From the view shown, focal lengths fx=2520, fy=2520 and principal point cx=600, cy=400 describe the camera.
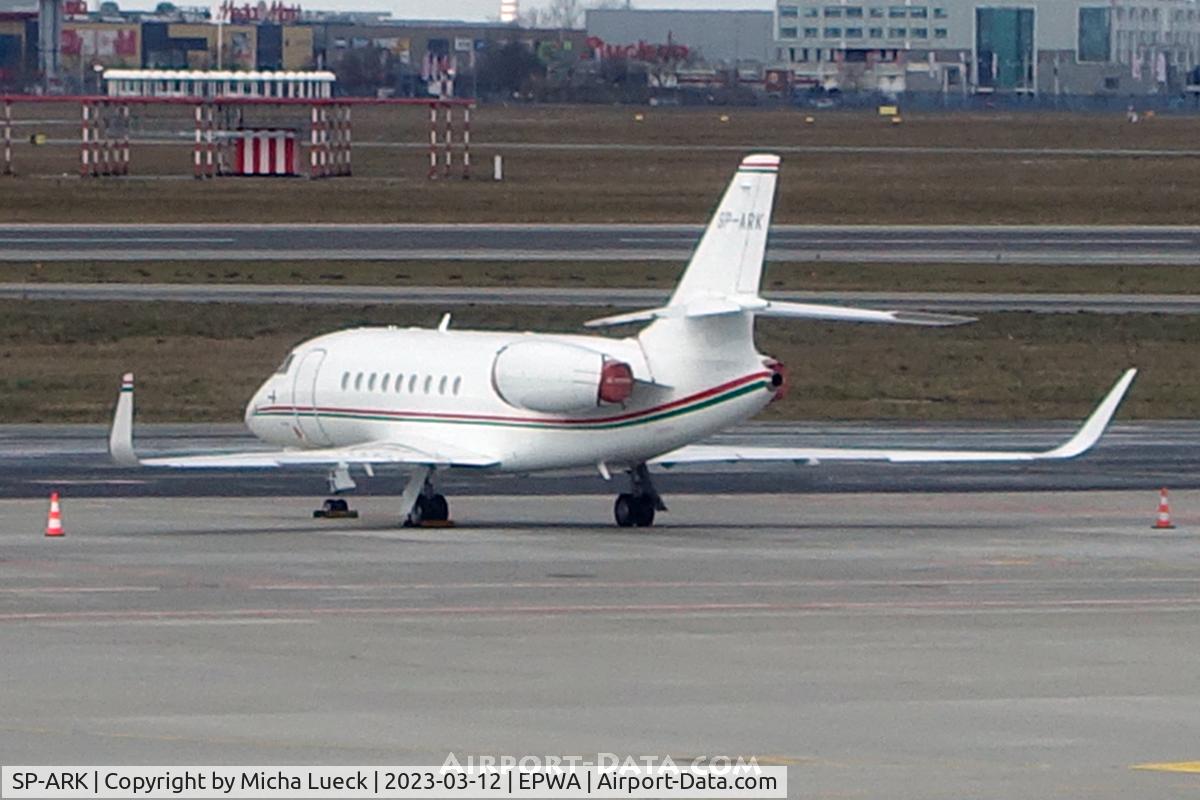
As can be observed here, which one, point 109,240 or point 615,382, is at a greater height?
point 615,382

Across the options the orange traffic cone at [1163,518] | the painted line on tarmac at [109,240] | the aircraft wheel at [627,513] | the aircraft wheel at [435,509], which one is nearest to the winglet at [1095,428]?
the orange traffic cone at [1163,518]

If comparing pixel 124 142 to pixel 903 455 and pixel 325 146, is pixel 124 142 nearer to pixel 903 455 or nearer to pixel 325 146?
pixel 325 146

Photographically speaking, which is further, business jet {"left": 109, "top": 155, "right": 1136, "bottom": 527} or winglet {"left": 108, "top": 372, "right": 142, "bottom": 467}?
business jet {"left": 109, "top": 155, "right": 1136, "bottom": 527}

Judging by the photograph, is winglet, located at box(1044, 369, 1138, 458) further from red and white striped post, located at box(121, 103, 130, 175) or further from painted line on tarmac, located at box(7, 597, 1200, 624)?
red and white striped post, located at box(121, 103, 130, 175)

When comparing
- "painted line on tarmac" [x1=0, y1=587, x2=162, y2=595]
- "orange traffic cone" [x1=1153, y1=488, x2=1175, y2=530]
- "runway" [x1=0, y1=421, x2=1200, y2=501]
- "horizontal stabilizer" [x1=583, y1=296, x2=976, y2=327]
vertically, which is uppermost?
"horizontal stabilizer" [x1=583, y1=296, x2=976, y2=327]

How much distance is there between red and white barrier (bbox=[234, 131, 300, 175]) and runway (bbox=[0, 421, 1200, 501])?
7702 centimetres

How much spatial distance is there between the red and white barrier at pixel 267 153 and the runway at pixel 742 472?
253 feet

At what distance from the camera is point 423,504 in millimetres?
34750

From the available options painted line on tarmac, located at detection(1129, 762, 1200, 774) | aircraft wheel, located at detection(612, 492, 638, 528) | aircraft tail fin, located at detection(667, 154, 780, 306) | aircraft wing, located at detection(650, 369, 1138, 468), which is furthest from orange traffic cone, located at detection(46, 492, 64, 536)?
painted line on tarmac, located at detection(1129, 762, 1200, 774)

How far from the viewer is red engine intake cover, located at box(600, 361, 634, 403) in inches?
1299

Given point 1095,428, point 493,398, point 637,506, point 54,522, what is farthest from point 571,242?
point 54,522

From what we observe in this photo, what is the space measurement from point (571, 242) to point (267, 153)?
40803 millimetres

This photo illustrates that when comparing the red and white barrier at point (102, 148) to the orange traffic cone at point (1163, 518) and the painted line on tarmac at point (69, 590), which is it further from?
the painted line on tarmac at point (69, 590)

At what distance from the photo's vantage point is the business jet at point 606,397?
33094mm
